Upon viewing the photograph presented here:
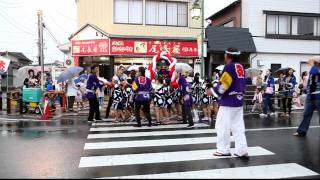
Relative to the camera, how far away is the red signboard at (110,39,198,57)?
21.2 m

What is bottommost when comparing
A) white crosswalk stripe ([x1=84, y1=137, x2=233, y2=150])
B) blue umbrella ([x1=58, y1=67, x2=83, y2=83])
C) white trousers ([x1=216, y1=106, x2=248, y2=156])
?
white crosswalk stripe ([x1=84, y1=137, x2=233, y2=150])

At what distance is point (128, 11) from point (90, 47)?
330 centimetres

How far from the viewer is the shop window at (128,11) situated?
2223 centimetres

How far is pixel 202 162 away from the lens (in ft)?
21.1

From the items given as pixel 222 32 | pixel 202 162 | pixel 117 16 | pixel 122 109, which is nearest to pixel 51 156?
pixel 202 162

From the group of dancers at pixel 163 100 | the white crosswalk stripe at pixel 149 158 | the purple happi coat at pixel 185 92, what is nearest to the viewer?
the white crosswalk stripe at pixel 149 158

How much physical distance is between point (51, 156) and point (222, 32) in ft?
59.7

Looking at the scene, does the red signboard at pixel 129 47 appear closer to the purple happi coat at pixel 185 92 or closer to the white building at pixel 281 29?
the white building at pixel 281 29

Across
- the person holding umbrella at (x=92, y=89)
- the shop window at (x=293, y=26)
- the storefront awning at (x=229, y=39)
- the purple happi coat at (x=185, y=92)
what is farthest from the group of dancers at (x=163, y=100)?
the shop window at (x=293, y=26)

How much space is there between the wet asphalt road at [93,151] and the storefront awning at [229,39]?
40.2ft

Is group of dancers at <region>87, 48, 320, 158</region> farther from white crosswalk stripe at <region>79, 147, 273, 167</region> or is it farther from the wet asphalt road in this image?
the wet asphalt road

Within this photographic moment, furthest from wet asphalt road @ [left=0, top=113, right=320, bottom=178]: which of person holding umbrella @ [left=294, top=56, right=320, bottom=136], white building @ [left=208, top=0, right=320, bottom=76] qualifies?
white building @ [left=208, top=0, right=320, bottom=76]

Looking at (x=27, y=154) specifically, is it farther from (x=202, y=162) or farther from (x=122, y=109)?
(x=122, y=109)

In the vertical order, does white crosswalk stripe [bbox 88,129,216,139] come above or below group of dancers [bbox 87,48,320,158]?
below
